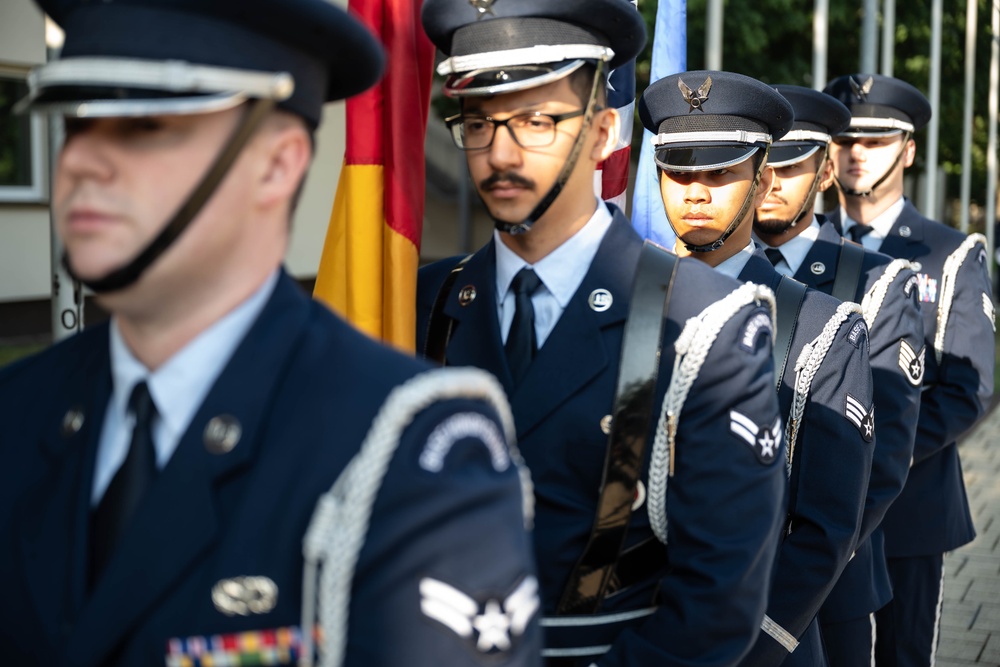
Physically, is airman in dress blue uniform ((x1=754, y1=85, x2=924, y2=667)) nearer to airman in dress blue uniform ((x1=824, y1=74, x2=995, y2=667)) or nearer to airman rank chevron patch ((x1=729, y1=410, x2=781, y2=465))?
airman in dress blue uniform ((x1=824, y1=74, x2=995, y2=667))

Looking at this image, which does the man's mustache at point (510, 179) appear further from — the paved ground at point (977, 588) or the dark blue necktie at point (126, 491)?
the paved ground at point (977, 588)

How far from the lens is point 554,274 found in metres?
2.44

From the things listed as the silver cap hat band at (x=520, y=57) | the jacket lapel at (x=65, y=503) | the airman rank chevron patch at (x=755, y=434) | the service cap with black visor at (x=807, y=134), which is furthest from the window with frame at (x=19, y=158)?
the jacket lapel at (x=65, y=503)

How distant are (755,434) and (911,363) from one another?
5.99ft

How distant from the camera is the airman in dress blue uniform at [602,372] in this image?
226 centimetres

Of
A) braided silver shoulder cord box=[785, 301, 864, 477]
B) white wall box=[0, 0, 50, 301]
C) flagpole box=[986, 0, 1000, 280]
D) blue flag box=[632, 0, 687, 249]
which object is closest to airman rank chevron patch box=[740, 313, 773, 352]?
braided silver shoulder cord box=[785, 301, 864, 477]

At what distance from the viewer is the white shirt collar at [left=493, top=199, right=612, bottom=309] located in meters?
2.44

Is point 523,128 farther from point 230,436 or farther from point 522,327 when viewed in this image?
point 230,436

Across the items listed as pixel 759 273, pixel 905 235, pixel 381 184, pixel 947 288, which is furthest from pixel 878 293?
pixel 381 184

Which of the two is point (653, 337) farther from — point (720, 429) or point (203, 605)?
point (203, 605)

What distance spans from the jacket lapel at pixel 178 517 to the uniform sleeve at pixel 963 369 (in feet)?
12.1

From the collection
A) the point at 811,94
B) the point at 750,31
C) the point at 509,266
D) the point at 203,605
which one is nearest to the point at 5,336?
the point at 750,31

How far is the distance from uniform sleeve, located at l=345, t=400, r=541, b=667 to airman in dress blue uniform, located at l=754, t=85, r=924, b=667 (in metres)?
2.32

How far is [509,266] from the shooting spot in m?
2.47
